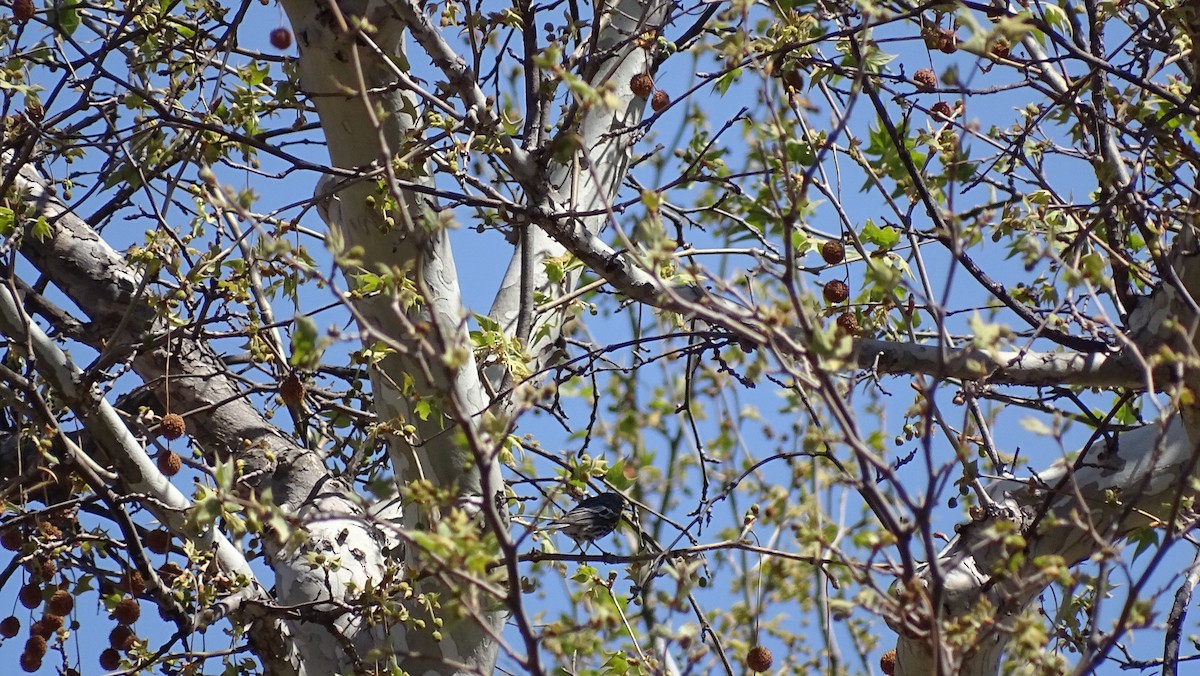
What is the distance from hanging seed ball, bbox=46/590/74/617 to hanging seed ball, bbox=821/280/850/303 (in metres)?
2.06

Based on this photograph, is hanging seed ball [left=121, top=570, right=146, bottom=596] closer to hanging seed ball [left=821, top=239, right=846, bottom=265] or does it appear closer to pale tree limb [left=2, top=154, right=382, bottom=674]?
pale tree limb [left=2, top=154, right=382, bottom=674]

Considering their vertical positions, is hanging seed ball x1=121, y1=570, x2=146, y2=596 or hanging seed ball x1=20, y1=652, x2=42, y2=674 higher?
hanging seed ball x1=121, y1=570, x2=146, y2=596

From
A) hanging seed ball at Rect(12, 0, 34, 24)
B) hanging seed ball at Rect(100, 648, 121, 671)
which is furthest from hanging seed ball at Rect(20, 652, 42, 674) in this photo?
hanging seed ball at Rect(12, 0, 34, 24)

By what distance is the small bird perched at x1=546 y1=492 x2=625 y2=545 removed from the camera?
259cm

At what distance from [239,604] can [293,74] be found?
124cm

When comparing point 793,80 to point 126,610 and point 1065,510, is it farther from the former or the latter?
point 126,610

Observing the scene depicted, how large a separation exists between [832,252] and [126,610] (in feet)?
6.16

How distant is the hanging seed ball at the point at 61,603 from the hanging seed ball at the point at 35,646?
7 centimetres

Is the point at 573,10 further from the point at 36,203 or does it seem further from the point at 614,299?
the point at 36,203

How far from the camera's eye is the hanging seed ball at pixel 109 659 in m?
2.96

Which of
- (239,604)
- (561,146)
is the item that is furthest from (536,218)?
(239,604)

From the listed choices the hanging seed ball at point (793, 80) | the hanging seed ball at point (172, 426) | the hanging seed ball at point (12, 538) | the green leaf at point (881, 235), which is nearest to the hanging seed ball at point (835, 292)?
the green leaf at point (881, 235)

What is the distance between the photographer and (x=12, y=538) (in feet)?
9.75

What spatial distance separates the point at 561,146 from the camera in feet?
6.86
